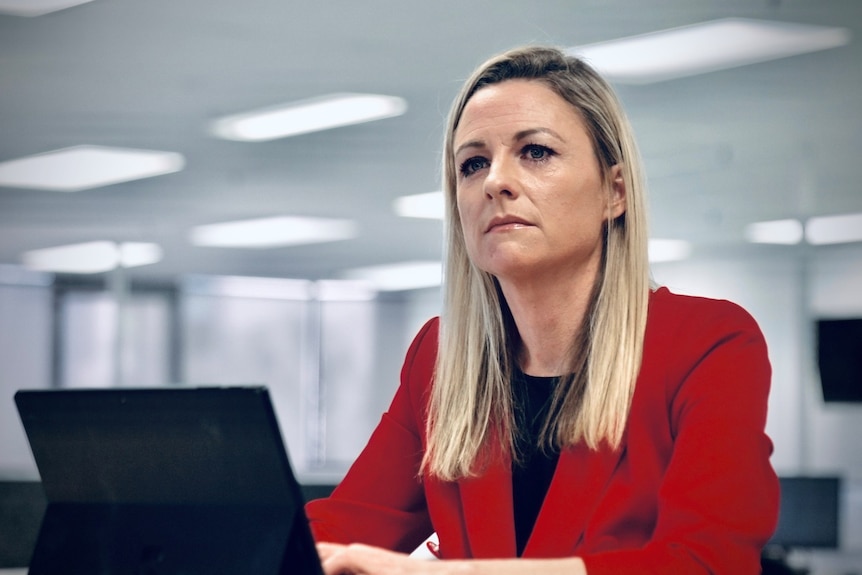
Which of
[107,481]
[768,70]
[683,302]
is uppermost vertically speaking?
[768,70]

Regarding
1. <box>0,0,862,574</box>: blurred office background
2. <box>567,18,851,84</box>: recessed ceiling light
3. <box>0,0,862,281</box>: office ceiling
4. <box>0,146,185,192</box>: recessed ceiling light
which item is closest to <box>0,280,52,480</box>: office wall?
<box>0,0,862,574</box>: blurred office background

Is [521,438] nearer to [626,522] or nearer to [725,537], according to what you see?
[626,522]

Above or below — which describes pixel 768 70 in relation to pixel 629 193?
above

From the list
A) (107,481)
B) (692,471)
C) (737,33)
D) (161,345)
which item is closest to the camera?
(107,481)

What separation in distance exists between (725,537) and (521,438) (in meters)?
0.35

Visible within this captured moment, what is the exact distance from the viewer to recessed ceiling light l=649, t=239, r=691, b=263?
4.14m

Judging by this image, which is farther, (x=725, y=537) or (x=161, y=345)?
(x=161, y=345)

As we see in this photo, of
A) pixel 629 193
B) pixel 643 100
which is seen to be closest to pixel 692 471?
pixel 629 193

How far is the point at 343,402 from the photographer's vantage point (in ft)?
14.4

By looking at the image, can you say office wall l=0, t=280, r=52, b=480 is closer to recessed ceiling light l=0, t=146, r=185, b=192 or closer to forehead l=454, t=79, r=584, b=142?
recessed ceiling light l=0, t=146, r=185, b=192

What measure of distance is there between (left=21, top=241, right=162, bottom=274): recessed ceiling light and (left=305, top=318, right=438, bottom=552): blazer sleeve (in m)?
3.06

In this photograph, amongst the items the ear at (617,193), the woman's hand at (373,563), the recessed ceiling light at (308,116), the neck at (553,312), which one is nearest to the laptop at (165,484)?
the woman's hand at (373,563)

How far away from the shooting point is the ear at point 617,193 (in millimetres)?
1313

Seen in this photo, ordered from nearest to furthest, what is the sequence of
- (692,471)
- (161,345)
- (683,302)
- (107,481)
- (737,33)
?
(107,481), (692,471), (683,302), (737,33), (161,345)
